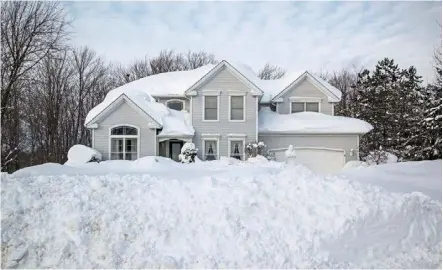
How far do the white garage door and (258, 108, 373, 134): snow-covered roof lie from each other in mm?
965

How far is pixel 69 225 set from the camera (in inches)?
227

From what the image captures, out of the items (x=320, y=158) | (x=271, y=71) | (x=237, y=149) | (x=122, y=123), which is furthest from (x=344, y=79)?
(x=122, y=123)

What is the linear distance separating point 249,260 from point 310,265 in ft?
2.88

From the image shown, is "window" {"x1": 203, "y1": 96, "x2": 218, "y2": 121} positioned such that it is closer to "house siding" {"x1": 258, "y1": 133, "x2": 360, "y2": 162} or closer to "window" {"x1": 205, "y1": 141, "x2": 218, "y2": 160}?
"window" {"x1": 205, "y1": 141, "x2": 218, "y2": 160}

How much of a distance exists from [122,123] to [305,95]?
9271mm

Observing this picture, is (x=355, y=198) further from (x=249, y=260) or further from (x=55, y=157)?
(x=55, y=157)

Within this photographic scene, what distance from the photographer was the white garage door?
17141 millimetres

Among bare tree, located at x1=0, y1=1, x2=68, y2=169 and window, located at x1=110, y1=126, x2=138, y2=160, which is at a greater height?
bare tree, located at x1=0, y1=1, x2=68, y2=169

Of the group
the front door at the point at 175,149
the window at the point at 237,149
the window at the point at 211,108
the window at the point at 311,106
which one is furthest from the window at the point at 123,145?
the window at the point at 311,106

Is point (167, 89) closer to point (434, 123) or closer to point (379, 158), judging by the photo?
point (379, 158)

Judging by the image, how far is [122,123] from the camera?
54.5 ft

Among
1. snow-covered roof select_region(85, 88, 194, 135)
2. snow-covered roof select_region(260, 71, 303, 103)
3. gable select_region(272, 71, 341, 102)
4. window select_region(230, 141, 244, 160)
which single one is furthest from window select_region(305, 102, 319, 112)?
snow-covered roof select_region(85, 88, 194, 135)

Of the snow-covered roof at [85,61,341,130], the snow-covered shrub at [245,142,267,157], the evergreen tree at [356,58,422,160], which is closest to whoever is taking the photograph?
the snow-covered shrub at [245,142,267,157]

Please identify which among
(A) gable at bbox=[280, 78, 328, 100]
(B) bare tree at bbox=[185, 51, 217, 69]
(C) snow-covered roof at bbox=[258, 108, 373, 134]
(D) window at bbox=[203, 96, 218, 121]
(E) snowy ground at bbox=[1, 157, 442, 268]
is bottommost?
(E) snowy ground at bbox=[1, 157, 442, 268]
